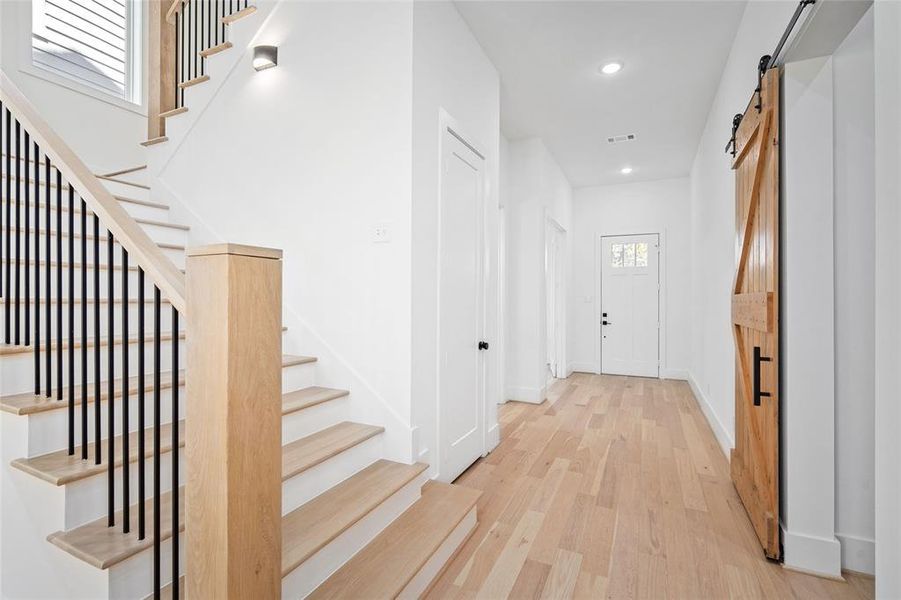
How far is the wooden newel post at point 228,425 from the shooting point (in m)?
1.06

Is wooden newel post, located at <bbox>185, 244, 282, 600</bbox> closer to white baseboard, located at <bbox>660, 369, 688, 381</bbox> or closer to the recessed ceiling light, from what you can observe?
the recessed ceiling light

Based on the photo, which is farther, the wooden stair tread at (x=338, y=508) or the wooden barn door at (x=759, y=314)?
the wooden barn door at (x=759, y=314)

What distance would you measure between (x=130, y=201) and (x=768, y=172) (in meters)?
3.75

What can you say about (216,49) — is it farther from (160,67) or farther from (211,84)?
(160,67)

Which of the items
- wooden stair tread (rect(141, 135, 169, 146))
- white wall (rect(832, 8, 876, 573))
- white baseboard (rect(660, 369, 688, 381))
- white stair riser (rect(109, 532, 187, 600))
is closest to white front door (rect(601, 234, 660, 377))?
white baseboard (rect(660, 369, 688, 381))

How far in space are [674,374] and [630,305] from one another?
116 centimetres

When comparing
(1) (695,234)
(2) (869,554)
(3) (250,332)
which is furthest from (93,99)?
(1) (695,234)

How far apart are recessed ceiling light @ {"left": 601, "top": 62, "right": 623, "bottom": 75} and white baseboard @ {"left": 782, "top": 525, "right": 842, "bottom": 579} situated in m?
3.22

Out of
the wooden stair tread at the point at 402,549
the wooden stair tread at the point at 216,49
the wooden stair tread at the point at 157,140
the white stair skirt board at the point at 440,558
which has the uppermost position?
the wooden stair tread at the point at 216,49

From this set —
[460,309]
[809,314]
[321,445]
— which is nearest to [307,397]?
[321,445]

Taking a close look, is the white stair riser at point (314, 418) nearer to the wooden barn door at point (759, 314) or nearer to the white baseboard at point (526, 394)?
the wooden barn door at point (759, 314)

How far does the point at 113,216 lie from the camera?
128cm

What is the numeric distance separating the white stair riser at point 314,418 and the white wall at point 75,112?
3.04 meters

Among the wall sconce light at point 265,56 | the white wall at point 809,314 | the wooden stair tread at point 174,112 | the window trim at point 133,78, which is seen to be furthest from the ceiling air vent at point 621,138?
the window trim at point 133,78
